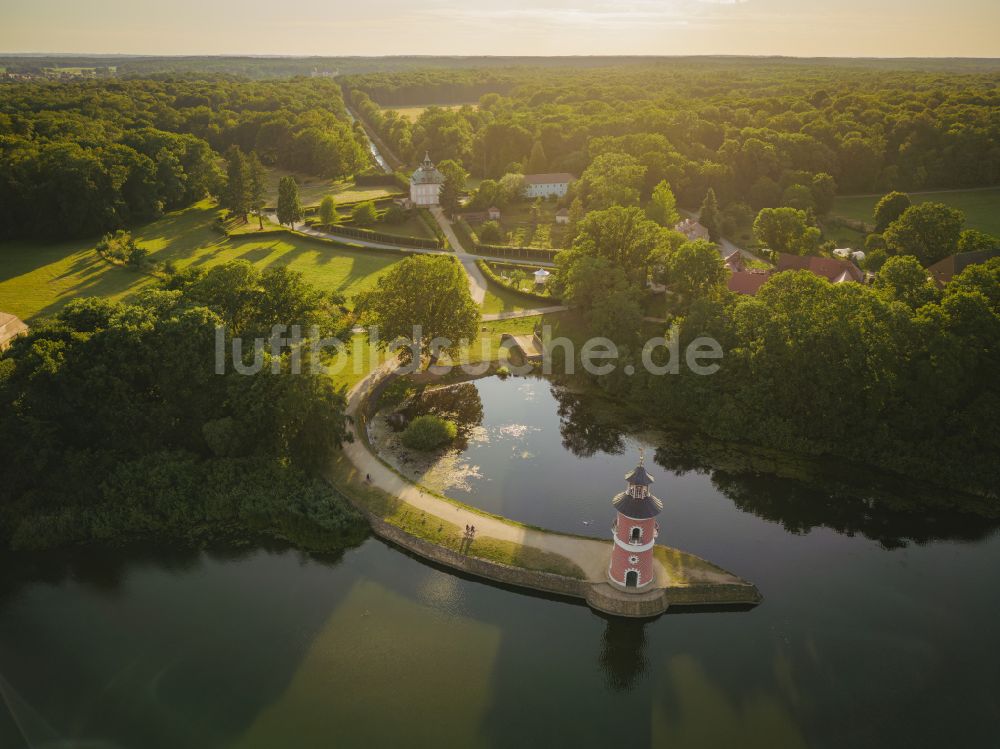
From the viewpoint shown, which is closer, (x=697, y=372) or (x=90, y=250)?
(x=697, y=372)

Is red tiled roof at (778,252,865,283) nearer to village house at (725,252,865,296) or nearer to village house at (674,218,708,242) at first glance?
village house at (725,252,865,296)

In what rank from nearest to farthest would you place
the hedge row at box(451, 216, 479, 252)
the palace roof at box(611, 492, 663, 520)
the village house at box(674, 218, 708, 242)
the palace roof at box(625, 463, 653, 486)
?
1. the palace roof at box(625, 463, 653, 486)
2. the palace roof at box(611, 492, 663, 520)
3. the village house at box(674, 218, 708, 242)
4. the hedge row at box(451, 216, 479, 252)

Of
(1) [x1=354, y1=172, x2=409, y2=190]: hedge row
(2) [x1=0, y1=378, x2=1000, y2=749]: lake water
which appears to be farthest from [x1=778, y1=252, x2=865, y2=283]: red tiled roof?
(1) [x1=354, y1=172, x2=409, y2=190]: hedge row

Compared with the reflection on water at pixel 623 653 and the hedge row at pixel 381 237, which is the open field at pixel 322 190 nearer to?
the hedge row at pixel 381 237

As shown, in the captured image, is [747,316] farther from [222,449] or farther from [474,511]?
[222,449]

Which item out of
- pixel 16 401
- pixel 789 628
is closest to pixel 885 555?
pixel 789 628
